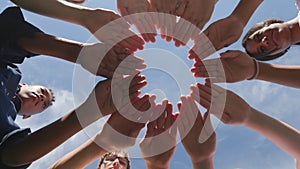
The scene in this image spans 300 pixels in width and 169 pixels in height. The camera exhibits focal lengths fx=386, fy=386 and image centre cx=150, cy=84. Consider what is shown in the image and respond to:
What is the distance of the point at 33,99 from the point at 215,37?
140 centimetres

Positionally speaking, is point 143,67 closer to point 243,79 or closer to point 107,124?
point 107,124

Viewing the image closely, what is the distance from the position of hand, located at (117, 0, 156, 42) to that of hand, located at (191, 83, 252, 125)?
1.29ft

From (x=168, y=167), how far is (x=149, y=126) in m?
0.25

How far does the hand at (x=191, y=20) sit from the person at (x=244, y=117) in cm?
28

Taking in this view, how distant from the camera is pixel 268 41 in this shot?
2484 millimetres

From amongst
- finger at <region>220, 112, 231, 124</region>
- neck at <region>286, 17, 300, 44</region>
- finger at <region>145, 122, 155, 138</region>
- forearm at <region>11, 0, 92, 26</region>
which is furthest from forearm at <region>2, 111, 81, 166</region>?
neck at <region>286, 17, 300, 44</region>

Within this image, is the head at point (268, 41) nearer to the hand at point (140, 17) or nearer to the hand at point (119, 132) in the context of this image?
the hand at point (140, 17)

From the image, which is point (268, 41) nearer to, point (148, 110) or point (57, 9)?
point (148, 110)

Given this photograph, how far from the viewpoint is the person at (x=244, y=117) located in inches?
81.0

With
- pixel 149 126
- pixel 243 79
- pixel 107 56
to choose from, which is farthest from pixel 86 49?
pixel 243 79

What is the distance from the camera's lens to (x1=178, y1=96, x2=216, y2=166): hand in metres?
2.05

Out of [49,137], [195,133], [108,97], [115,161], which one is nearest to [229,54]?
[195,133]

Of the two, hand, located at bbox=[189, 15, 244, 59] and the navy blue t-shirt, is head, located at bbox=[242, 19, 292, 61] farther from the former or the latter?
the navy blue t-shirt

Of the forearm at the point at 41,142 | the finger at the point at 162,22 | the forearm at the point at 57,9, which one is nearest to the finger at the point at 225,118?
the finger at the point at 162,22
